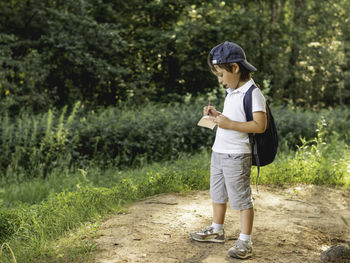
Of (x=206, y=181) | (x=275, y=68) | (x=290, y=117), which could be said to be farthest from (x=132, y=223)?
(x=275, y=68)

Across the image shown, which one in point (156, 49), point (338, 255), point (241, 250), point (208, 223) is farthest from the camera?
point (156, 49)

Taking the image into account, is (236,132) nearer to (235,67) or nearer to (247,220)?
(235,67)

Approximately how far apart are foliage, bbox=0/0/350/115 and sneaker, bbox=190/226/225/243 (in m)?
5.87

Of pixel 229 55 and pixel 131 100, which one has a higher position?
pixel 229 55

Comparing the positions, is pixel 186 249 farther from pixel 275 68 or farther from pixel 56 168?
pixel 275 68

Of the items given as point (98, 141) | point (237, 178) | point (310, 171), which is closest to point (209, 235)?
point (237, 178)

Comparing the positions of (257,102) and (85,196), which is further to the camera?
(85,196)

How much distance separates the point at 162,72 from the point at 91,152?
604 centimetres

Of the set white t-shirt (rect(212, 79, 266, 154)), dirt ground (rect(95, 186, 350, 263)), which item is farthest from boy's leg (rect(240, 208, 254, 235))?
white t-shirt (rect(212, 79, 266, 154))

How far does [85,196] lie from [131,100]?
21.8 ft

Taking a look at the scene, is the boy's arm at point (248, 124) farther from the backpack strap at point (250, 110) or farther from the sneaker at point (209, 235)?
the sneaker at point (209, 235)

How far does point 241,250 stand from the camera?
295 cm

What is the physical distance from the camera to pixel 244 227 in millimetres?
3041

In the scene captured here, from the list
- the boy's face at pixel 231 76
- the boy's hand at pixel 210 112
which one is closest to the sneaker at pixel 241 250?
the boy's hand at pixel 210 112
